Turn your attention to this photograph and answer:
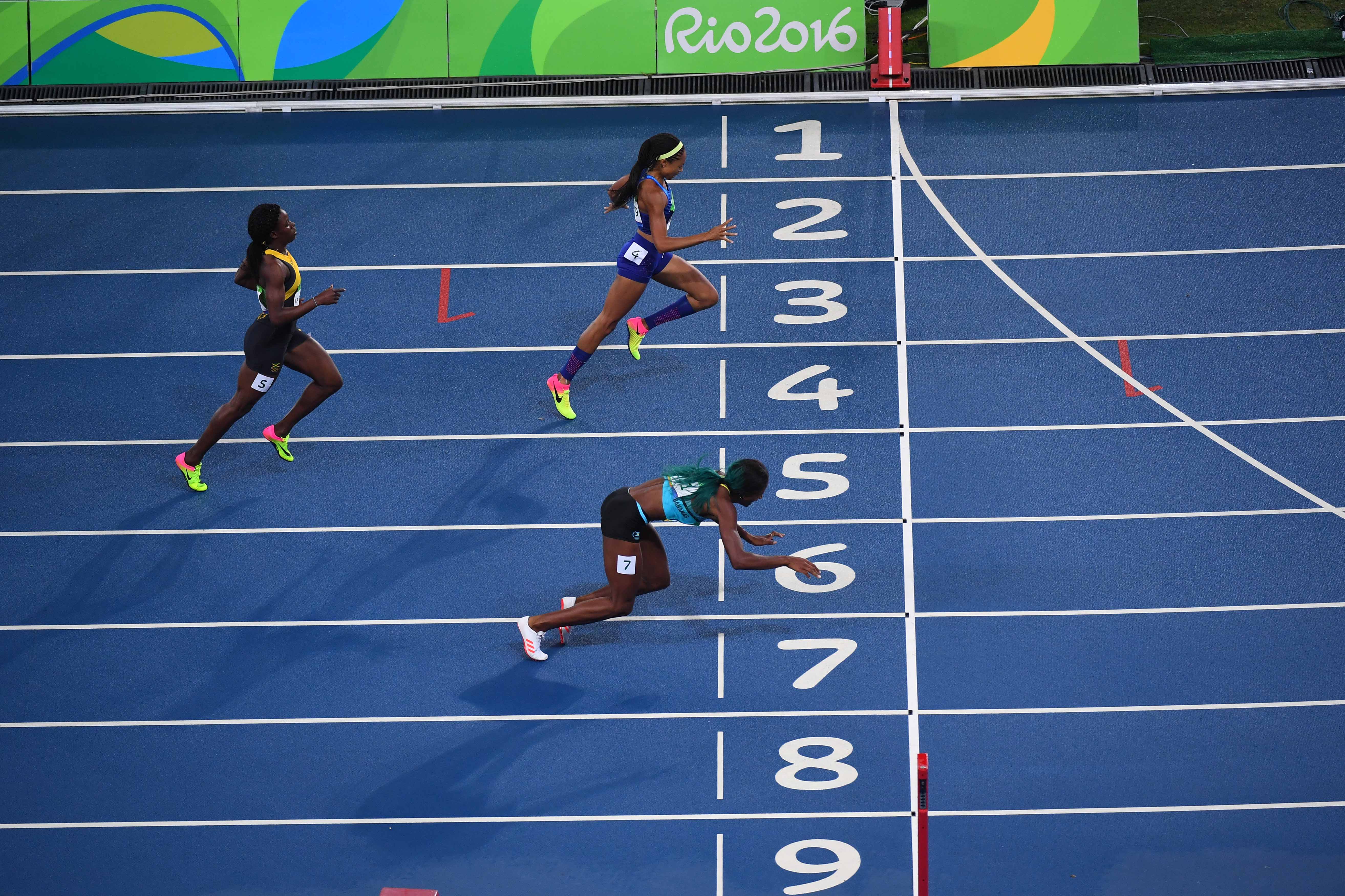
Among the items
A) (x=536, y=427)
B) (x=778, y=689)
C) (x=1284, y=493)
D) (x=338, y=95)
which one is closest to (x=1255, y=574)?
(x=1284, y=493)

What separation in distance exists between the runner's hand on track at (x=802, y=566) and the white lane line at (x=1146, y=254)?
3.43 m

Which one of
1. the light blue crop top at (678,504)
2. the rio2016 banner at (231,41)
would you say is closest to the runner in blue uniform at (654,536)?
the light blue crop top at (678,504)

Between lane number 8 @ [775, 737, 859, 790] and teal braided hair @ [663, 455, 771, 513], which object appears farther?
lane number 8 @ [775, 737, 859, 790]

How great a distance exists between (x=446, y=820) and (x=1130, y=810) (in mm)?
2936

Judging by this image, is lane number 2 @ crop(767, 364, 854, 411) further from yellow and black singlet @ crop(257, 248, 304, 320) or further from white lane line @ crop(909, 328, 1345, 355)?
yellow and black singlet @ crop(257, 248, 304, 320)

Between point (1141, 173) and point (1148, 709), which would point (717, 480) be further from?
point (1141, 173)

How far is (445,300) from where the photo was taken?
8750mm

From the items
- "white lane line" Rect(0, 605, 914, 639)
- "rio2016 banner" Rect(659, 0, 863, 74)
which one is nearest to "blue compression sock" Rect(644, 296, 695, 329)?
"white lane line" Rect(0, 605, 914, 639)

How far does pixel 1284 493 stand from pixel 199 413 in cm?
600

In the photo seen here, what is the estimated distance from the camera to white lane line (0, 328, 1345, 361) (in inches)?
326

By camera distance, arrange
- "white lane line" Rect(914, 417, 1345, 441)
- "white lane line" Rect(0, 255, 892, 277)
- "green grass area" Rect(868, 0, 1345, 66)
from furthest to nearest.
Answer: "green grass area" Rect(868, 0, 1345, 66), "white lane line" Rect(0, 255, 892, 277), "white lane line" Rect(914, 417, 1345, 441)

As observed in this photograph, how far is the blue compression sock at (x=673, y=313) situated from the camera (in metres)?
7.91

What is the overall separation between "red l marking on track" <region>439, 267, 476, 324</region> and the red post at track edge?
4342 mm

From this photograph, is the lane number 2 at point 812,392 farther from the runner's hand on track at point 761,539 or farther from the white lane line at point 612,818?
the white lane line at point 612,818
